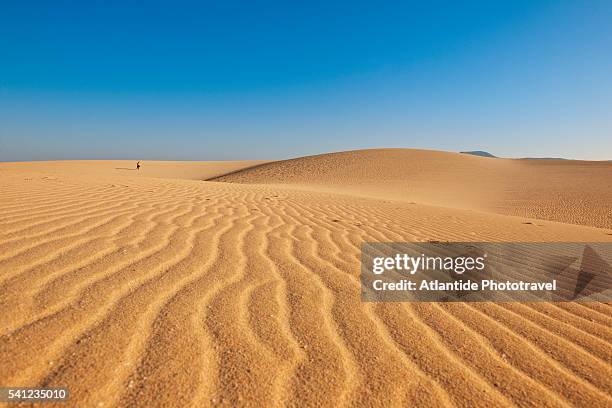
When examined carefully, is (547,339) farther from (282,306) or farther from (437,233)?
(437,233)

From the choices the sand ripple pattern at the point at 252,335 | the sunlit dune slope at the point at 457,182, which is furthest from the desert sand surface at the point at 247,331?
the sunlit dune slope at the point at 457,182

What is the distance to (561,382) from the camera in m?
1.66

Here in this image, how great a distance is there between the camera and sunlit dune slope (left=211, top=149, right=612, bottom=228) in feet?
41.5

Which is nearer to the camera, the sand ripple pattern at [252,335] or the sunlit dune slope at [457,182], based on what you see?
the sand ripple pattern at [252,335]

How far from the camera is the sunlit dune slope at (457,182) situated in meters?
12.7

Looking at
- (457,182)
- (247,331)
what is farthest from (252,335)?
(457,182)

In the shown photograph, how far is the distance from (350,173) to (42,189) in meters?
23.1

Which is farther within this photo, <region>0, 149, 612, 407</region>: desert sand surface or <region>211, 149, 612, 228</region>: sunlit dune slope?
<region>211, 149, 612, 228</region>: sunlit dune slope

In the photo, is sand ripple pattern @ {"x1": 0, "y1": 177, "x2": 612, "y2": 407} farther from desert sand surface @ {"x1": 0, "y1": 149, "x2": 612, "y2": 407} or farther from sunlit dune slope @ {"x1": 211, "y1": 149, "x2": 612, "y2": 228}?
sunlit dune slope @ {"x1": 211, "y1": 149, "x2": 612, "y2": 228}

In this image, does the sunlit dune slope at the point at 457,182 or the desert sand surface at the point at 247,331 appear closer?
the desert sand surface at the point at 247,331

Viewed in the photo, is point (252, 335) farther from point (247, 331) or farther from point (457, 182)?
point (457, 182)

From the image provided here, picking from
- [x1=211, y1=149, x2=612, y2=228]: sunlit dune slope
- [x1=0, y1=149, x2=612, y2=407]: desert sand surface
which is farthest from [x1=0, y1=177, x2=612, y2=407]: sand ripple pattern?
[x1=211, y1=149, x2=612, y2=228]: sunlit dune slope

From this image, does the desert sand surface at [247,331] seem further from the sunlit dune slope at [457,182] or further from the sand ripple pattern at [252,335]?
the sunlit dune slope at [457,182]

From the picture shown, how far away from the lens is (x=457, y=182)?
23.3m
